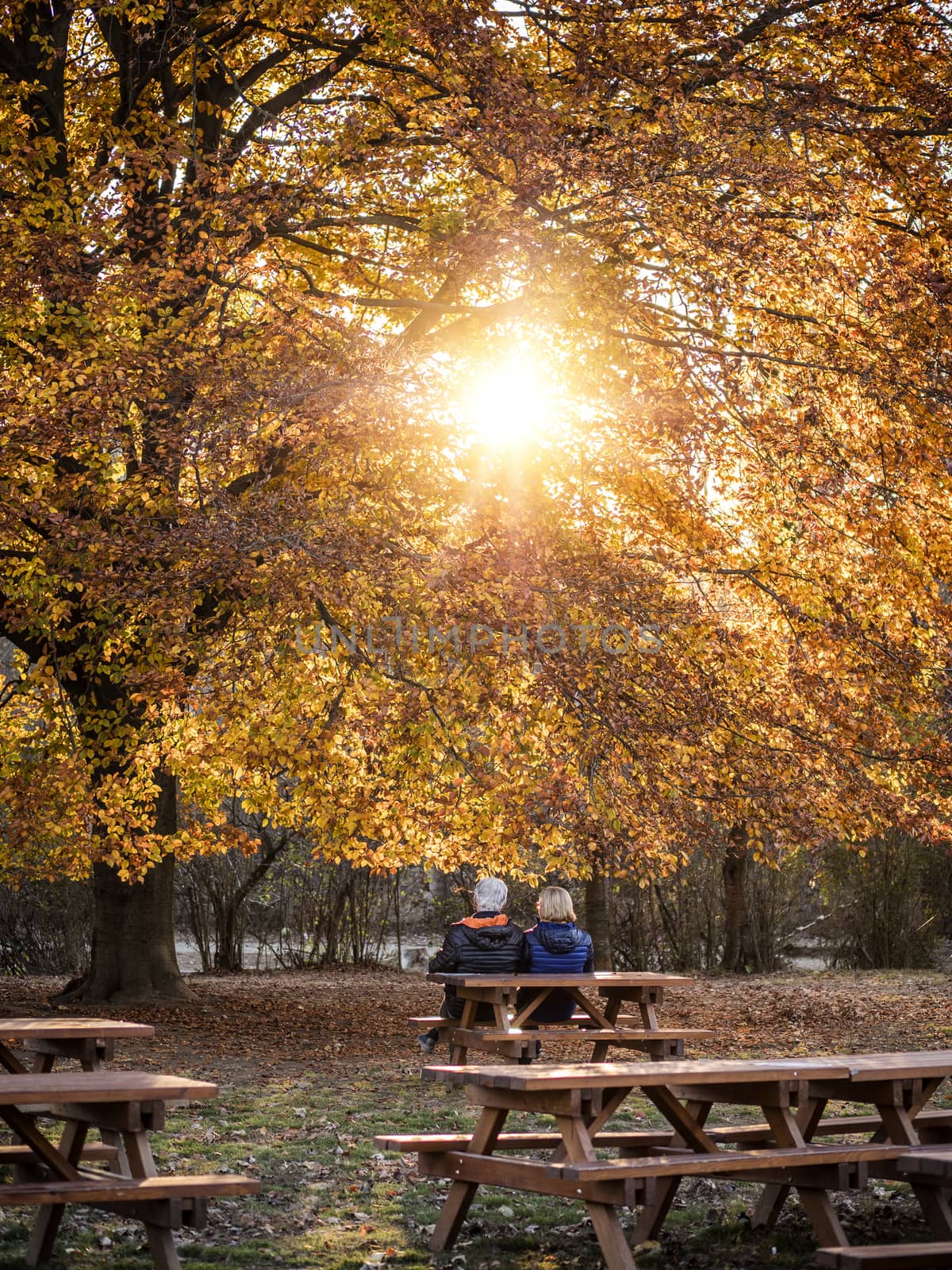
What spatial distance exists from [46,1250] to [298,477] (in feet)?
23.3

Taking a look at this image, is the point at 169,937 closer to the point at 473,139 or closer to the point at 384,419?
the point at 384,419

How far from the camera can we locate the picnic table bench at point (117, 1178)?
4.19 meters

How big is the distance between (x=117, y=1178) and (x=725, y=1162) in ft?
6.95

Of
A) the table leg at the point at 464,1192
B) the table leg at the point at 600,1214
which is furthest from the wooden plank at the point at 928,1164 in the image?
the table leg at the point at 464,1192

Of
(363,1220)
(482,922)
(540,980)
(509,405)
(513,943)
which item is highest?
(509,405)

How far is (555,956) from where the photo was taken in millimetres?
8750

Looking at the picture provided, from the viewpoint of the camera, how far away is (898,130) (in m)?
11.0

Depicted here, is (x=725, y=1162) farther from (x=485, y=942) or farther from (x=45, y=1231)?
(x=485, y=942)

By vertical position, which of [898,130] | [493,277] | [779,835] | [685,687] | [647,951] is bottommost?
[647,951]

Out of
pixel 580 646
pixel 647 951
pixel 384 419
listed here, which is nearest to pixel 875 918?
pixel 647 951

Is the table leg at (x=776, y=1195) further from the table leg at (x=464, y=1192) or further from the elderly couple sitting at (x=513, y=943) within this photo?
the elderly couple sitting at (x=513, y=943)

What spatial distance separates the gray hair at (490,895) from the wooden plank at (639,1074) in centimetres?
363

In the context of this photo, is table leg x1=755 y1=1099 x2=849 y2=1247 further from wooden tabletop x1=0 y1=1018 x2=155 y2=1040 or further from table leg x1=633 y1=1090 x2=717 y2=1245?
wooden tabletop x1=0 y1=1018 x2=155 y2=1040

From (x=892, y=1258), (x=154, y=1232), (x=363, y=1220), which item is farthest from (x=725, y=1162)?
(x=154, y=1232)
